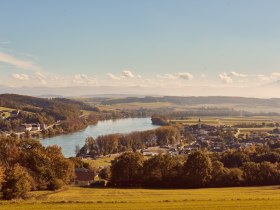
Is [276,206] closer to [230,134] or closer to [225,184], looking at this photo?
[225,184]

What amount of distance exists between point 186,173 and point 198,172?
1.47 m

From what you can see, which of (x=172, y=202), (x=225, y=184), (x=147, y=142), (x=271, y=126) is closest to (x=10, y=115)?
(x=147, y=142)

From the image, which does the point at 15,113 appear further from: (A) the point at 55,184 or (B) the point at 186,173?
(B) the point at 186,173

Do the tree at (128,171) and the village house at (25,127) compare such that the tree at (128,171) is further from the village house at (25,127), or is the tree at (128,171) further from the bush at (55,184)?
the village house at (25,127)

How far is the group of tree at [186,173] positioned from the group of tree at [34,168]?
6.46m

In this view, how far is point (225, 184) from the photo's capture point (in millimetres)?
44656

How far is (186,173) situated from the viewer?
148 feet

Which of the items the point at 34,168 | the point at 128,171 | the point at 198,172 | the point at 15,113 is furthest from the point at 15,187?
the point at 15,113

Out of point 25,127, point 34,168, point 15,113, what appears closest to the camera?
point 34,168

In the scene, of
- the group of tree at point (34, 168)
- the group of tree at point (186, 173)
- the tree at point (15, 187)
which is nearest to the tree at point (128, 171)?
the group of tree at point (186, 173)

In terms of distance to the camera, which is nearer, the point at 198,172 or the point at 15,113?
the point at 198,172

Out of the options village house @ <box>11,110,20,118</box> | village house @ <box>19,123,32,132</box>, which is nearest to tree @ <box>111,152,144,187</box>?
village house @ <box>19,123,32,132</box>

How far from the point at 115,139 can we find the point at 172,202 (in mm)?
75524

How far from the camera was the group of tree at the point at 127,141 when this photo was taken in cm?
9549
